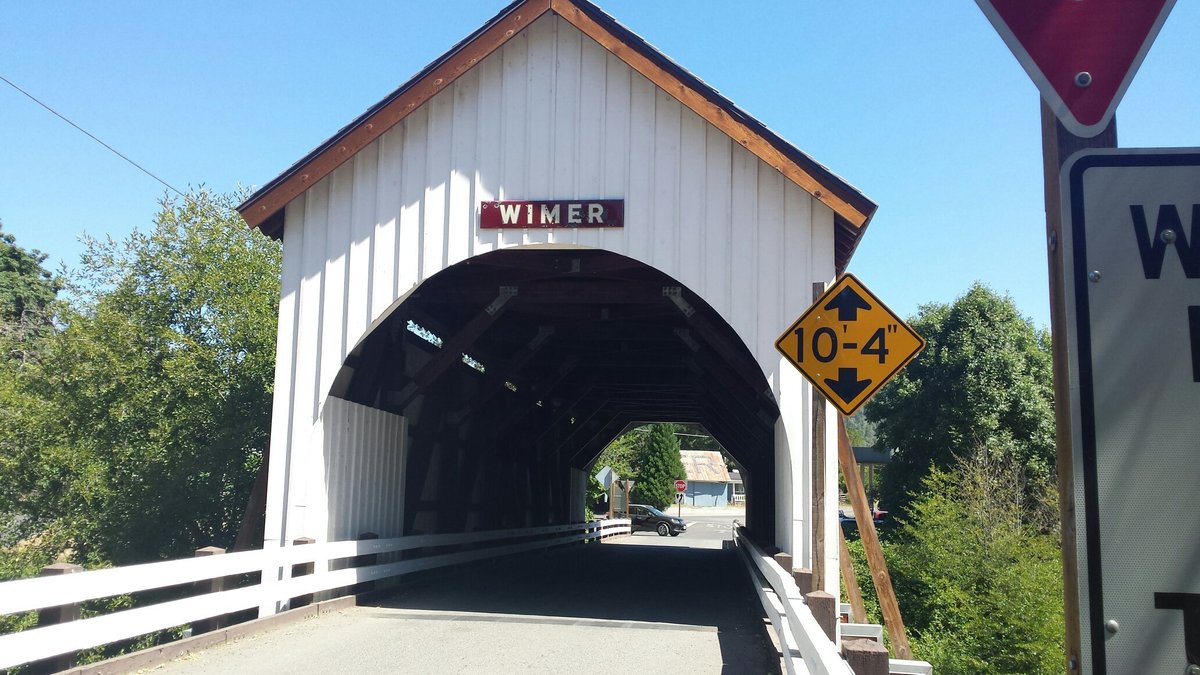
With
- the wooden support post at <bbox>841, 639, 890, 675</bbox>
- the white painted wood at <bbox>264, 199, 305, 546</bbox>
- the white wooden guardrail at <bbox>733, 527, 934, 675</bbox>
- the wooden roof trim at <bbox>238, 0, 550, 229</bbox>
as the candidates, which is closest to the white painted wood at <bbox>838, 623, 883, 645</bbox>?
the white wooden guardrail at <bbox>733, 527, 934, 675</bbox>

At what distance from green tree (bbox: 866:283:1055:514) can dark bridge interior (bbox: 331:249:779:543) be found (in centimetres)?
899

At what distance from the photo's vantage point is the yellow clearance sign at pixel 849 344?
6.64 meters

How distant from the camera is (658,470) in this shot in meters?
69.6

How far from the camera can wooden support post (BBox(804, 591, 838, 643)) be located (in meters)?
7.33

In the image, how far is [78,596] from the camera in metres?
6.48

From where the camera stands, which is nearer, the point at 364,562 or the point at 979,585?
the point at 364,562

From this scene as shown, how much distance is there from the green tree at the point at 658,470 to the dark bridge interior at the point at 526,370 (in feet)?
142

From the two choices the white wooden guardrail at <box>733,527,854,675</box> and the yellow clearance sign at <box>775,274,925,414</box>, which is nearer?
the white wooden guardrail at <box>733,527,854,675</box>

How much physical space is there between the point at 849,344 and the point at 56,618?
561 centimetres

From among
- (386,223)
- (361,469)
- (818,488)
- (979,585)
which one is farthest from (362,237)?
(979,585)

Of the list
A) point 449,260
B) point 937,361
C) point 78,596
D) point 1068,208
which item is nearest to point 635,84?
point 449,260

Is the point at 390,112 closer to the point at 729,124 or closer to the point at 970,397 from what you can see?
the point at 729,124

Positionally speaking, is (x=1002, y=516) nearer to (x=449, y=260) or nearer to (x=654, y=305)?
(x=654, y=305)

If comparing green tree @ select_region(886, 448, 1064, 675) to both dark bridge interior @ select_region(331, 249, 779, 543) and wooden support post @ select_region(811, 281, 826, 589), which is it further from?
wooden support post @ select_region(811, 281, 826, 589)
